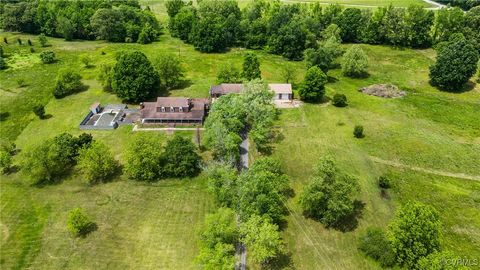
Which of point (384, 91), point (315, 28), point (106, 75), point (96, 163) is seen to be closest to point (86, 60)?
point (106, 75)

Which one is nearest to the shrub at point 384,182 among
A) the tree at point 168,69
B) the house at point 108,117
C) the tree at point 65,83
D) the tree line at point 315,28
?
the house at point 108,117

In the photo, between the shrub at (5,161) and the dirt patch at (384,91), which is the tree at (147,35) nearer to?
the shrub at (5,161)

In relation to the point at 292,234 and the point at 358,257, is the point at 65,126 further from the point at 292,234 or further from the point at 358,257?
the point at 358,257

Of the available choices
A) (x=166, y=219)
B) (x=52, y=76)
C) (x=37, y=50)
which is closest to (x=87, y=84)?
(x=52, y=76)

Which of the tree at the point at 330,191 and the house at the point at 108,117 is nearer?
the tree at the point at 330,191

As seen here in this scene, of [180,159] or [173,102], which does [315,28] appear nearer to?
[173,102]

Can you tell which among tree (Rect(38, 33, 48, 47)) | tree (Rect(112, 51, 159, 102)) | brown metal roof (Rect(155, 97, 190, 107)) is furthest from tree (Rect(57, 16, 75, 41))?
brown metal roof (Rect(155, 97, 190, 107))
